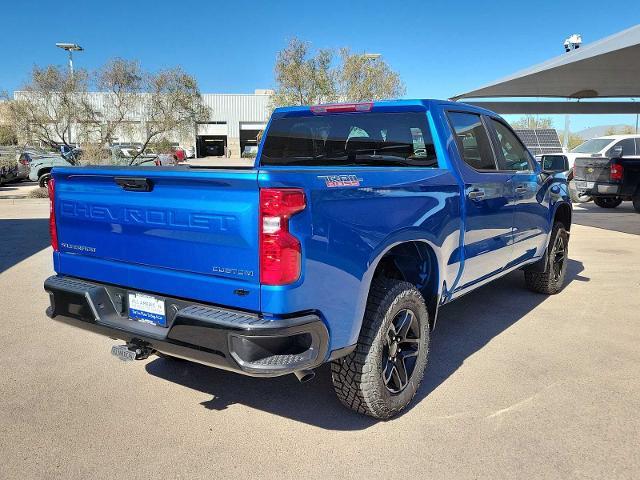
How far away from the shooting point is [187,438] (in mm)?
3104

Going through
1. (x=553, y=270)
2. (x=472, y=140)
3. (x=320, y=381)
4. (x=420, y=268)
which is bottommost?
(x=320, y=381)

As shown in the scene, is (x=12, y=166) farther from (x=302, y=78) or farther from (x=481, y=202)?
(x=481, y=202)

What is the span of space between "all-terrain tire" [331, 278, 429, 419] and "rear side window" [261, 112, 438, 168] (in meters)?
1.20

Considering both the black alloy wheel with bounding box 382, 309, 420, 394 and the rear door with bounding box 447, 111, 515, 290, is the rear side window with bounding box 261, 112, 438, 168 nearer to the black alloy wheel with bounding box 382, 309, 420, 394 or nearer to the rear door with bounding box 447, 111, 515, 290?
the rear door with bounding box 447, 111, 515, 290

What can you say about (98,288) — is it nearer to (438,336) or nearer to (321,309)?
(321,309)

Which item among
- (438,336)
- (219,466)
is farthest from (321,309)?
(438,336)

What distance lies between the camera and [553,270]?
243 inches

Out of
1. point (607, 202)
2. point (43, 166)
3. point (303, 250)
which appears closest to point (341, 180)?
point (303, 250)

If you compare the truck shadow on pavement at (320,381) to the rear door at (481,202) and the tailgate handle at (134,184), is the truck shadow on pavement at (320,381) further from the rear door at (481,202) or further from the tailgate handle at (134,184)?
the tailgate handle at (134,184)

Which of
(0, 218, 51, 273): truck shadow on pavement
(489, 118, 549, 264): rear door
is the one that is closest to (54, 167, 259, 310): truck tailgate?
(489, 118, 549, 264): rear door

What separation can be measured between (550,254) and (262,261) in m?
4.58

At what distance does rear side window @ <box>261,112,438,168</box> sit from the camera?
408cm

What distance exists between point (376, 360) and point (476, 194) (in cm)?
167

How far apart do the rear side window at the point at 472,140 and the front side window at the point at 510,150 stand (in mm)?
248
